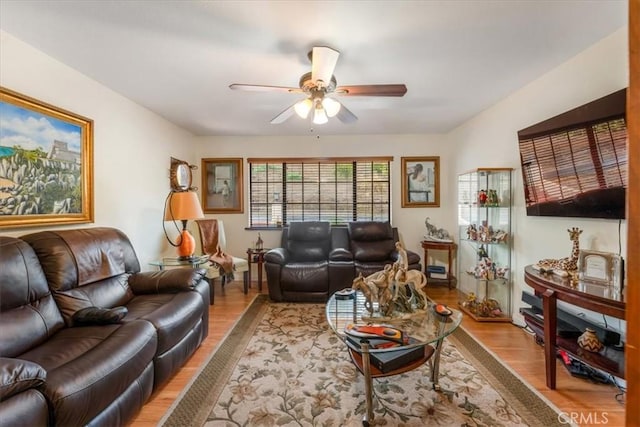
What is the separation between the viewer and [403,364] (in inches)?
66.7

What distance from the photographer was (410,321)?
6.17ft

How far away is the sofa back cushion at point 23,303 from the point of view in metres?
1.52

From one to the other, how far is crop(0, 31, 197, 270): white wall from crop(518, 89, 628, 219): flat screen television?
13.1 ft

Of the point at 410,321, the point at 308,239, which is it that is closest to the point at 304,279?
the point at 308,239

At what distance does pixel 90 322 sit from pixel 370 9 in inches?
103

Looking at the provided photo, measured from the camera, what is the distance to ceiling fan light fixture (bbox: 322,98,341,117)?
2175mm

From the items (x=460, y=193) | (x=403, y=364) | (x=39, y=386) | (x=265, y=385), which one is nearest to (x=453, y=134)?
(x=460, y=193)

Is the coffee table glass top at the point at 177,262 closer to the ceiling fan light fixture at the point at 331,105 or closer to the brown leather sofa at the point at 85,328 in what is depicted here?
the brown leather sofa at the point at 85,328

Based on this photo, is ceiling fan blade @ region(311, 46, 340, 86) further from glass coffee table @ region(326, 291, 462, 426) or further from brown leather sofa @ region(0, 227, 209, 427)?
brown leather sofa @ region(0, 227, 209, 427)

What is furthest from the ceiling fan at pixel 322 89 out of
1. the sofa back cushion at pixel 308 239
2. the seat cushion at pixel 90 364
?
the sofa back cushion at pixel 308 239

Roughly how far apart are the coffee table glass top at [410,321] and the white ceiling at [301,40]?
1902mm

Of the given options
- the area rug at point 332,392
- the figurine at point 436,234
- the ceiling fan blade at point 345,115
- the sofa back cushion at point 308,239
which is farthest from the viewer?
the figurine at point 436,234

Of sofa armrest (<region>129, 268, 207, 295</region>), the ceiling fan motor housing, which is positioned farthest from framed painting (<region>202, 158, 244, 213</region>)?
the ceiling fan motor housing

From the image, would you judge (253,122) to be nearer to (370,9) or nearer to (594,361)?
(370,9)
